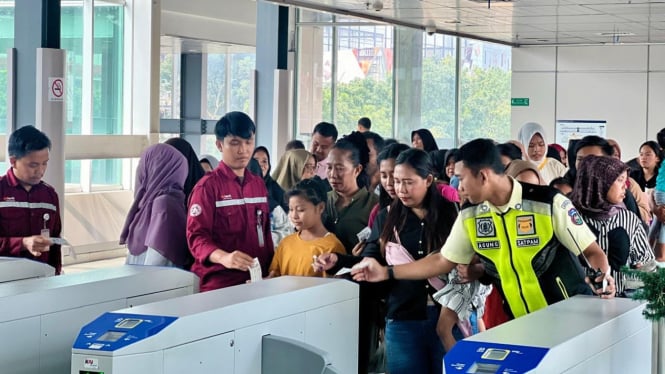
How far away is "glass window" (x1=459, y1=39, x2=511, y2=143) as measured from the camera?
21.7 m

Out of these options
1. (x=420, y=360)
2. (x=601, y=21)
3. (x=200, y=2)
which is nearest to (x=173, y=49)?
(x=200, y=2)

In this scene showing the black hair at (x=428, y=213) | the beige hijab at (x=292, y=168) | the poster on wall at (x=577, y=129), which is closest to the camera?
the black hair at (x=428, y=213)

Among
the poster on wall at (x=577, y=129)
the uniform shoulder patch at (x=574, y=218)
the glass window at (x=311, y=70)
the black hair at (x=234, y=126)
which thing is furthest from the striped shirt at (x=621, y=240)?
the poster on wall at (x=577, y=129)

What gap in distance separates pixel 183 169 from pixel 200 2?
34.8 ft

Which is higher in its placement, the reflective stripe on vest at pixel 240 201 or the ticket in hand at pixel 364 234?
the reflective stripe on vest at pixel 240 201

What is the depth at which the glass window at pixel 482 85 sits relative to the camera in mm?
21703

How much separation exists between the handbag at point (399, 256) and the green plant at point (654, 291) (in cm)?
141

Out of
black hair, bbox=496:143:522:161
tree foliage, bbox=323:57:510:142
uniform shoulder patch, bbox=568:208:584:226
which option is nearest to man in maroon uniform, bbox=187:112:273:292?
uniform shoulder patch, bbox=568:208:584:226

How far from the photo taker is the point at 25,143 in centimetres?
595

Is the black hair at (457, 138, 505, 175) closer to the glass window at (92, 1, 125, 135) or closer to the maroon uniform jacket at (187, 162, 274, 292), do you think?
the maroon uniform jacket at (187, 162, 274, 292)

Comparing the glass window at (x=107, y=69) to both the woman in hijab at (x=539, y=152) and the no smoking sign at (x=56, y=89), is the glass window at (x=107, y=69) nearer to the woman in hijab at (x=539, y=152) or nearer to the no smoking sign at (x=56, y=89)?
the no smoking sign at (x=56, y=89)

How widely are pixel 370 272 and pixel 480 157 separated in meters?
0.84

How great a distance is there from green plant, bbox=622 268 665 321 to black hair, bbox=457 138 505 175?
0.79m

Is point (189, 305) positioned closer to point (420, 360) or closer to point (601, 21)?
point (420, 360)
